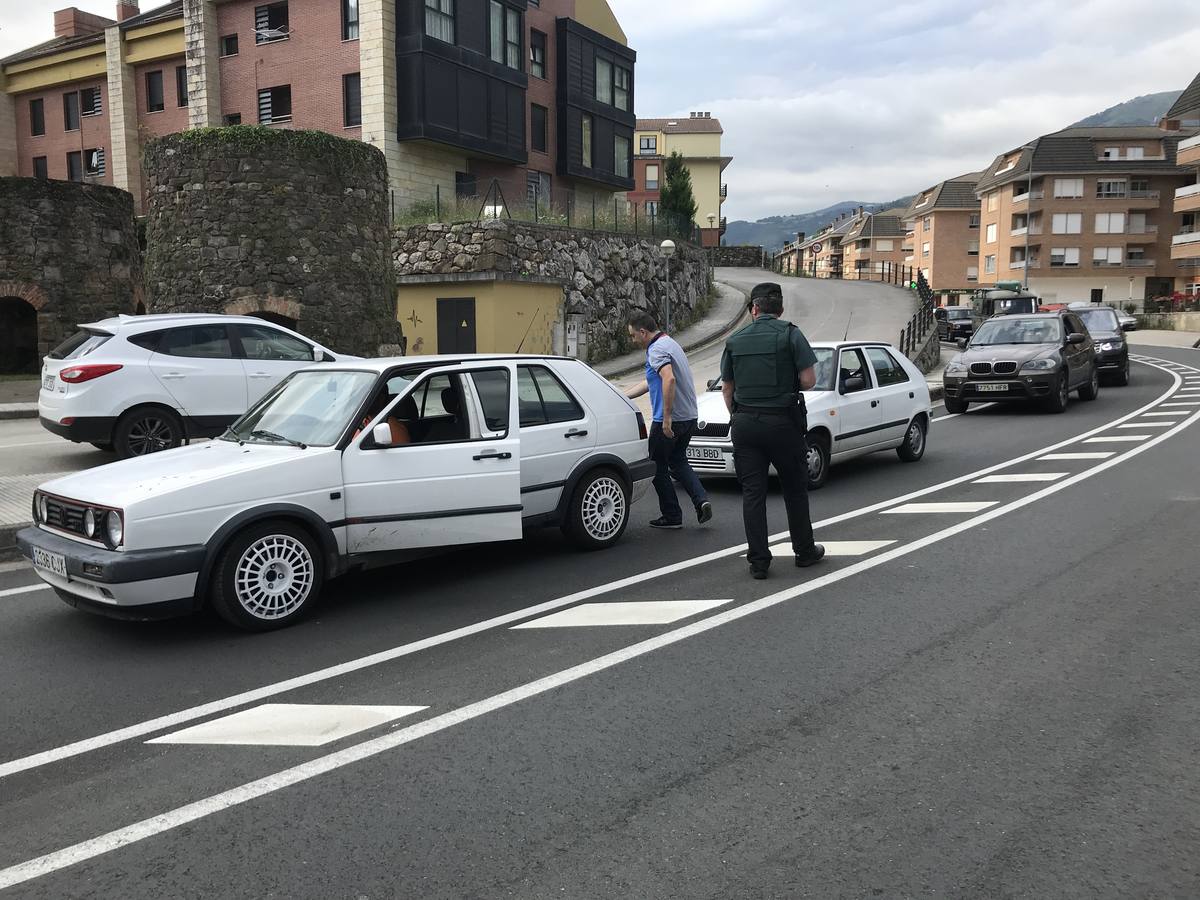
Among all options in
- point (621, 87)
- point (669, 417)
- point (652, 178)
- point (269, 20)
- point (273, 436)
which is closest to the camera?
point (273, 436)

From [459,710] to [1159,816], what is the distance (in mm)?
2812

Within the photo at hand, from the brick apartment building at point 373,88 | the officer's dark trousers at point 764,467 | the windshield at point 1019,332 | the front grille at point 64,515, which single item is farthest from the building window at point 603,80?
the front grille at point 64,515

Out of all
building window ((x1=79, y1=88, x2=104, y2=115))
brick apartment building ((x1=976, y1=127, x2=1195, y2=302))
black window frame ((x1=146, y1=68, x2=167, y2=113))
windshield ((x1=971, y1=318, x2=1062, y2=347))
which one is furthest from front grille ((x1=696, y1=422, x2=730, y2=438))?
brick apartment building ((x1=976, y1=127, x2=1195, y2=302))

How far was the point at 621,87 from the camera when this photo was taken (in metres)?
42.3

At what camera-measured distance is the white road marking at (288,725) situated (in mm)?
4262

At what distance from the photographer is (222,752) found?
4137mm

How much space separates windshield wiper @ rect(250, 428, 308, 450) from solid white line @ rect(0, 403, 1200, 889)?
2370 millimetres

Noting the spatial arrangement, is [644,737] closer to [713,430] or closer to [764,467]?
[764,467]

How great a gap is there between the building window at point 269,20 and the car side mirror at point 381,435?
102 ft

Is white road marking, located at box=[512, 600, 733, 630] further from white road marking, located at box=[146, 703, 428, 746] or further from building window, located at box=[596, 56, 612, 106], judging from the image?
A: building window, located at box=[596, 56, 612, 106]

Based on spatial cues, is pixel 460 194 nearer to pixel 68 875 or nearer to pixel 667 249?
pixel 667 249

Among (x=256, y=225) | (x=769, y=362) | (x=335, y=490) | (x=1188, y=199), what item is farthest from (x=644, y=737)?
(x=1188, y=199)

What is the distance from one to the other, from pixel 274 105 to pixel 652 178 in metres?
60.4

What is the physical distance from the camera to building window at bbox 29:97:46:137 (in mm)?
42531
